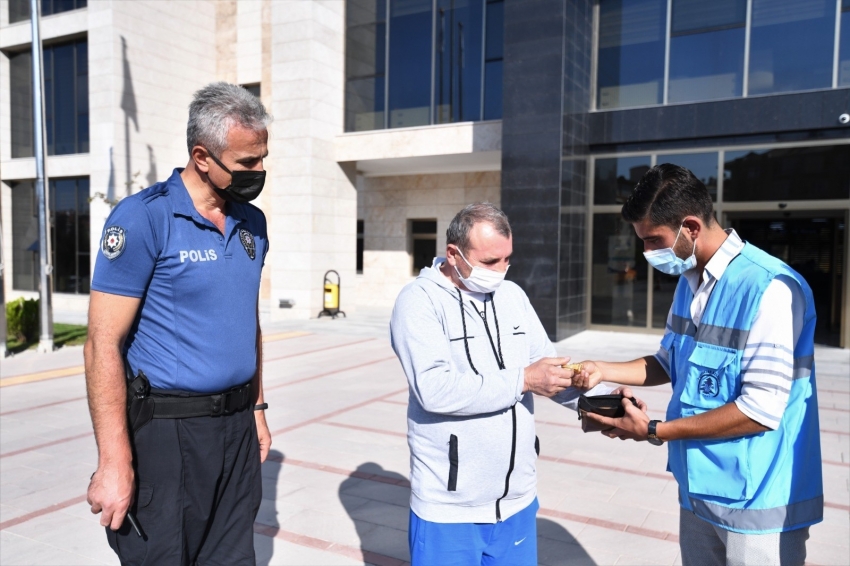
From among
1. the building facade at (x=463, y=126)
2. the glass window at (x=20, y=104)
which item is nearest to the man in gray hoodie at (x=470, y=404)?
the building facade at (x=463, y=126)

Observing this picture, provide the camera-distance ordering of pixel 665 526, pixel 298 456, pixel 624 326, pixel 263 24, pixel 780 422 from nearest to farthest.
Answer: pixel 780 422, pixel 665 526, pixel 298 456, pixel 624 326, pixel 263 24

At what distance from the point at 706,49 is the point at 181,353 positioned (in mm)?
13444

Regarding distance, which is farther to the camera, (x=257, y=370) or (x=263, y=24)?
(x=263, y=24)

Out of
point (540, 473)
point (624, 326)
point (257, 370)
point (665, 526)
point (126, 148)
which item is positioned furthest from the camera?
point (126, 148)

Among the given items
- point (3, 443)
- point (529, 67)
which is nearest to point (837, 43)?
point (529, 67)

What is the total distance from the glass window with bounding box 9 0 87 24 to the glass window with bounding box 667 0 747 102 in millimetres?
16800

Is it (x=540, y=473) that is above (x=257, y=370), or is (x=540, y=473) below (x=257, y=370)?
below

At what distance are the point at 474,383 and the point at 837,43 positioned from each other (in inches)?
516

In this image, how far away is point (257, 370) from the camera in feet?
9.19

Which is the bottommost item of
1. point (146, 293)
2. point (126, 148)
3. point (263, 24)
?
point (146, 293)

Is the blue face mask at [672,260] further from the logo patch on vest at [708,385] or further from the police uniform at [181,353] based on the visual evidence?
the police uniform at [181,353]

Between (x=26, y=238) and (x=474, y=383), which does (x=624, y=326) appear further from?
(x=26, y=238)

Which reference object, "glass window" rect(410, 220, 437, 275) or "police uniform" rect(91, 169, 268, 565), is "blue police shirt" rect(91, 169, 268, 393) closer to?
"police uniform" rect(91, 169, 268, 565)

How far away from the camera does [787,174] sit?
12469mm
